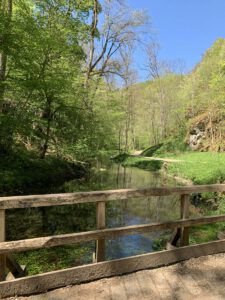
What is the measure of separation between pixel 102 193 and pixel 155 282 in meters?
1.28

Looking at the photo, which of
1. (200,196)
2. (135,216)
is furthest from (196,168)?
(135,216)

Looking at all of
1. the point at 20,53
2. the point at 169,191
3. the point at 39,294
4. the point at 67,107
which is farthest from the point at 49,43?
the point at 39,294

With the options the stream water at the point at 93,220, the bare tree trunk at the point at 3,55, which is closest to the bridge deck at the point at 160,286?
the stream water at the point at 93,220

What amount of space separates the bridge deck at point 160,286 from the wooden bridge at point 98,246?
52 millimetres

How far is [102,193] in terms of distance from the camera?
12.6 feet

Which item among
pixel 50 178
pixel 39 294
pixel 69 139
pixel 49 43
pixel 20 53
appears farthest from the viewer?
pixel 69 139

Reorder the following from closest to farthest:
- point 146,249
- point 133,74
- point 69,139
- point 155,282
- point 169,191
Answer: point 155,282 → point 169,191 → point 146,249 → point 69,139 → point 133,74

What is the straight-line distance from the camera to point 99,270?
12.5 ft

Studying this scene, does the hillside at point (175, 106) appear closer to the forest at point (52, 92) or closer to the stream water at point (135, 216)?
the forest at point (52, 92)

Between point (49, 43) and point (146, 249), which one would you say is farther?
point (49, 43)

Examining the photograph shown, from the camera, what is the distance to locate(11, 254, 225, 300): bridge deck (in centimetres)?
343

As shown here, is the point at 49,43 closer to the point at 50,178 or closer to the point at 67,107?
the point at 67,107

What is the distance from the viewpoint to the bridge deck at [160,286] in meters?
3.43

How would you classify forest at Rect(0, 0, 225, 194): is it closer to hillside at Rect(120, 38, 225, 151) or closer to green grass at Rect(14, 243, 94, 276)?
green grass at Rect(14, 243, 94, 276)
